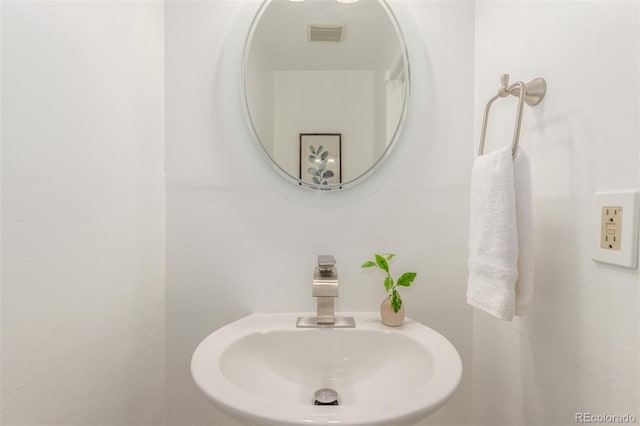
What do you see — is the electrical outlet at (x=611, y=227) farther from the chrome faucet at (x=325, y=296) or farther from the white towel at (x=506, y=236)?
the chrome faucet at (x=325, y=296)

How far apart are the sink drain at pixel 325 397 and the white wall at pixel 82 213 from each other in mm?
474

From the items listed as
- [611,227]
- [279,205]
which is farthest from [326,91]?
[611,227]

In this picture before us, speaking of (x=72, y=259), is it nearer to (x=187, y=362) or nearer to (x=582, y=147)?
(x=187, y=362)

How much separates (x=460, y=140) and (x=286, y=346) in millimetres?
771

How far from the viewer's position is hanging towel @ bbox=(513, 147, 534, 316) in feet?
2.08

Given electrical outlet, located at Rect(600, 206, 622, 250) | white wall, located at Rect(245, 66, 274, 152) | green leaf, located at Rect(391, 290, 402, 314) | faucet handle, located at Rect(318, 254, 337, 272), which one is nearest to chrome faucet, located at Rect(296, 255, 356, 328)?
faucet handle, located at Rect(318, 254, 337, 272)

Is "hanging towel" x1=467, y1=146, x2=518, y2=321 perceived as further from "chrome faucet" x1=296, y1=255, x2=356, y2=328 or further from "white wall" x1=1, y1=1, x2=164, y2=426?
"white wall" x1=1, y1=1, x2=164, y2=426

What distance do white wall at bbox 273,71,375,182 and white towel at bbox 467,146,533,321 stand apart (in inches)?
14.3

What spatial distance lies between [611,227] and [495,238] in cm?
18

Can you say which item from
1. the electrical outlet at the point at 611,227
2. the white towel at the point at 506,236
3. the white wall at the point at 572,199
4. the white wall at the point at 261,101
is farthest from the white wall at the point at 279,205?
the electrical outlet at the point at 611,227

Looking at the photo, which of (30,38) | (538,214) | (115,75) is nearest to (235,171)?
(115,75)

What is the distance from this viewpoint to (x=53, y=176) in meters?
0.58

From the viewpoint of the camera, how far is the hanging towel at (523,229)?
0.63 m

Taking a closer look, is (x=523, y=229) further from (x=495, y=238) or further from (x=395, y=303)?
(x=395, y=303)
